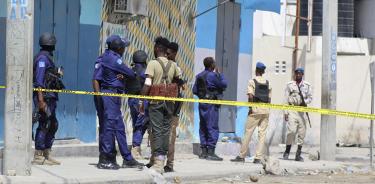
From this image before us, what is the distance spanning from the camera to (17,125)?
30.2 feet

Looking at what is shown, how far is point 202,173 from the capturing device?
1098cm

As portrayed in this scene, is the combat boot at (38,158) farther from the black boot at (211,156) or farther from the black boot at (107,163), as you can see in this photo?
the black boot at (211,156)

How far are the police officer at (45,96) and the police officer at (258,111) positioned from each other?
11.7 feet

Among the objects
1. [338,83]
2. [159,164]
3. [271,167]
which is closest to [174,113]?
[159,164]

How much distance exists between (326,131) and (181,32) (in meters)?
3.18

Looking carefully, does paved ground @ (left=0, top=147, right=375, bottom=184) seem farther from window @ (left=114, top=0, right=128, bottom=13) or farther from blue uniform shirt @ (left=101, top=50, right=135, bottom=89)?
window @ (left=114, top=0, right=128, bottom=13)

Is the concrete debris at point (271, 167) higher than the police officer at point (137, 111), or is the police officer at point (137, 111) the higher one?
the police officer at point (137, 111)

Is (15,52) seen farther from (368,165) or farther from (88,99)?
(368,165)

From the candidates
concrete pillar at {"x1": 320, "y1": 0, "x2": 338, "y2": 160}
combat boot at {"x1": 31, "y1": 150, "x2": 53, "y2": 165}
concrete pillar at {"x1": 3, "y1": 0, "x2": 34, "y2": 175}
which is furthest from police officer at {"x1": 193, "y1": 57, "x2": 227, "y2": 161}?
concrete pillar at {"x1": 3, "y1": 0, "x2": 34, "y2": 175}

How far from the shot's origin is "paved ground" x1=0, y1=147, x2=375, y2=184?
9.61 m

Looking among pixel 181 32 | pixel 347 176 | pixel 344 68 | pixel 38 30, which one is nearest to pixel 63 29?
pixel 38 30

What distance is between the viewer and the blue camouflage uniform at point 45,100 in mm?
10281

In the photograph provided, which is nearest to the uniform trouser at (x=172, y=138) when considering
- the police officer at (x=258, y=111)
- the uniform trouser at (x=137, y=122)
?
the uniform trouser at (x=137, y=122)

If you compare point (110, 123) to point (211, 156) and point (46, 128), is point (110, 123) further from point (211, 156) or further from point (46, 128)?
point (211, 156)
